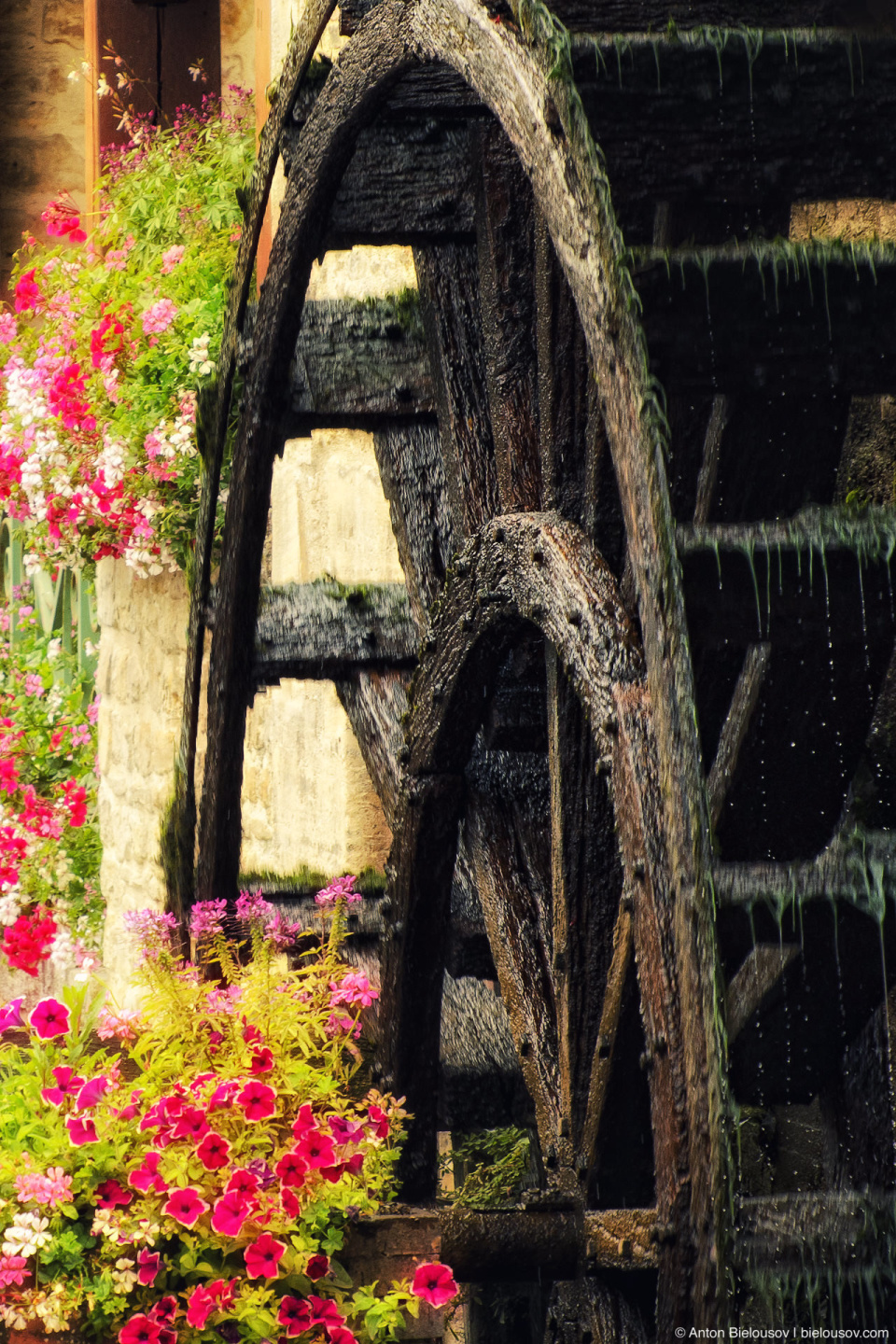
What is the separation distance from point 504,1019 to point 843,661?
1.84m

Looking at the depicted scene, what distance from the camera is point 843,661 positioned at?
7.62 feet

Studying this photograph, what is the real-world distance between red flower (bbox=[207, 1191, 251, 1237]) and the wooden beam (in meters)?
0.88

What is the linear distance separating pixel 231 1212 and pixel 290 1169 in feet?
0.41

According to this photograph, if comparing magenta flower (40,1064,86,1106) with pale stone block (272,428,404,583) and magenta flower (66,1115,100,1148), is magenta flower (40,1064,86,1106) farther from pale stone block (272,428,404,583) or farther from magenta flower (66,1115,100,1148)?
pale stone block (272,428,404,583)

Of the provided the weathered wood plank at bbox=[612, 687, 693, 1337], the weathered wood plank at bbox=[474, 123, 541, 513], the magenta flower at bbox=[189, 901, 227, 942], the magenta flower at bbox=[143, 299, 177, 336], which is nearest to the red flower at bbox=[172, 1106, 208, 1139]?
the magenta flower at bbox=[189, 901, 227, 942]

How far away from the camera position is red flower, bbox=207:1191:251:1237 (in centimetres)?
254

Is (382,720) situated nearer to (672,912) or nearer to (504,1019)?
(504,1019)

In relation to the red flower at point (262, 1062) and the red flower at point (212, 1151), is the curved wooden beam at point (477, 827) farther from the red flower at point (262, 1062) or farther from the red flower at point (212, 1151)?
the red flower at point (212, 1151)

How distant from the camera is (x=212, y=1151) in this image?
2605 mm

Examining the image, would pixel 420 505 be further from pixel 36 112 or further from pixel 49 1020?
pixel 36 112

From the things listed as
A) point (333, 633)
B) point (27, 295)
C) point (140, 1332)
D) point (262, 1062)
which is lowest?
point (140, 1332)

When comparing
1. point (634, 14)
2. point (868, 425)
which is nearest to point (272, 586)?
point (868, 425)

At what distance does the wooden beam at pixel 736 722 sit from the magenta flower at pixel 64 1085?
1.09 metres

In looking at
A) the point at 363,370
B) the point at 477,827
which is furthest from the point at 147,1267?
the point at 363,370
